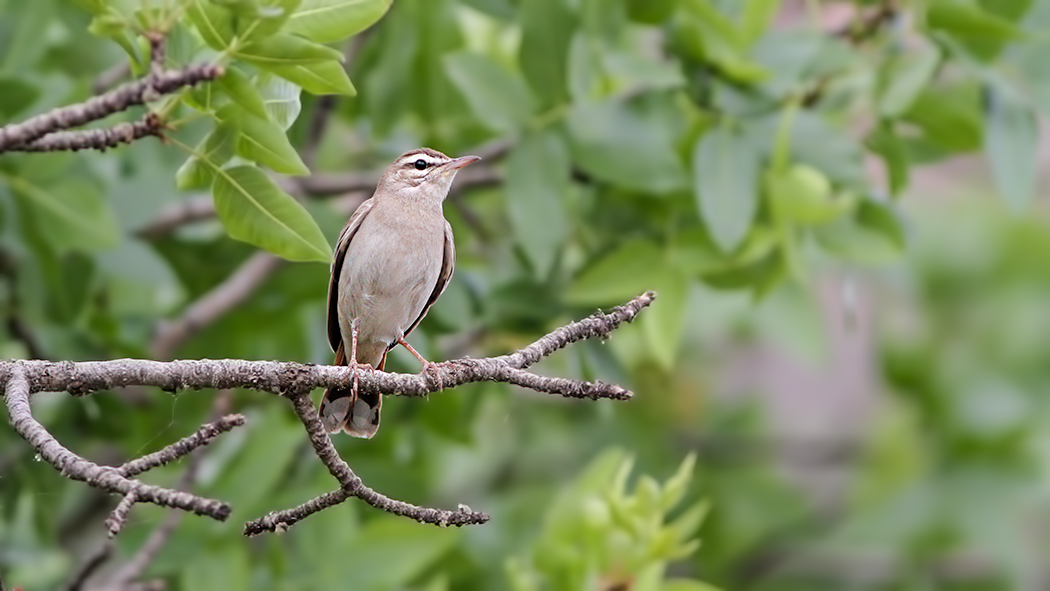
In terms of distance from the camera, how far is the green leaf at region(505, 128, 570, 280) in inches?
163

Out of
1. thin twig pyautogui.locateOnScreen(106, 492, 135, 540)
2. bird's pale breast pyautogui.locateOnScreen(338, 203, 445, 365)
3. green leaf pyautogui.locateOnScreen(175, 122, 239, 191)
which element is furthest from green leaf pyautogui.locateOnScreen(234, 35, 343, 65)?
bird's pale breast pyautogui.locateOnScreen(338, 203, 445, 365)

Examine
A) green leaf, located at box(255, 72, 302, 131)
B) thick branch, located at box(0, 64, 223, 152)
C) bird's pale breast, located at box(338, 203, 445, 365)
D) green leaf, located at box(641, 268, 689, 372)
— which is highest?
green leaf, located at box(641, 268, 689, 372)

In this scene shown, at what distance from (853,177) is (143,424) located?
9.15 feet

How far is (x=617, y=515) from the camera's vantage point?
3570 millimetres

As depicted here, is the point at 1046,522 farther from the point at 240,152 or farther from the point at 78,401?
the point at 240,152

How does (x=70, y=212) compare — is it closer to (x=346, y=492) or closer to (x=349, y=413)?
(x=349, y=413)

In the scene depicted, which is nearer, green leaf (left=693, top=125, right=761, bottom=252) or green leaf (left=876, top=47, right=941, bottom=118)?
green leaf (left=693, top=125, right=761, bottom=252)

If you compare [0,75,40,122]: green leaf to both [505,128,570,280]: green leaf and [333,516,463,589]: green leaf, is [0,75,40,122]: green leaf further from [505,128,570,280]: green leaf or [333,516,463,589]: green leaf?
[333,516,463,589]: green leaf

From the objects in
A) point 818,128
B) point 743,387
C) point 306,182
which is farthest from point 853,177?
point 743,387

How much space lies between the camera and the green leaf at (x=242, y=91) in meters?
2.28

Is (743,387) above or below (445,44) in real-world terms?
above

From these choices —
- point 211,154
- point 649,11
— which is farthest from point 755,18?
point 211,154

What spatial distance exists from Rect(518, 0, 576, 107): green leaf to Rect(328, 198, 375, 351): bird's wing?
95 cm

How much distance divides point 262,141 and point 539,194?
1.90 metres
